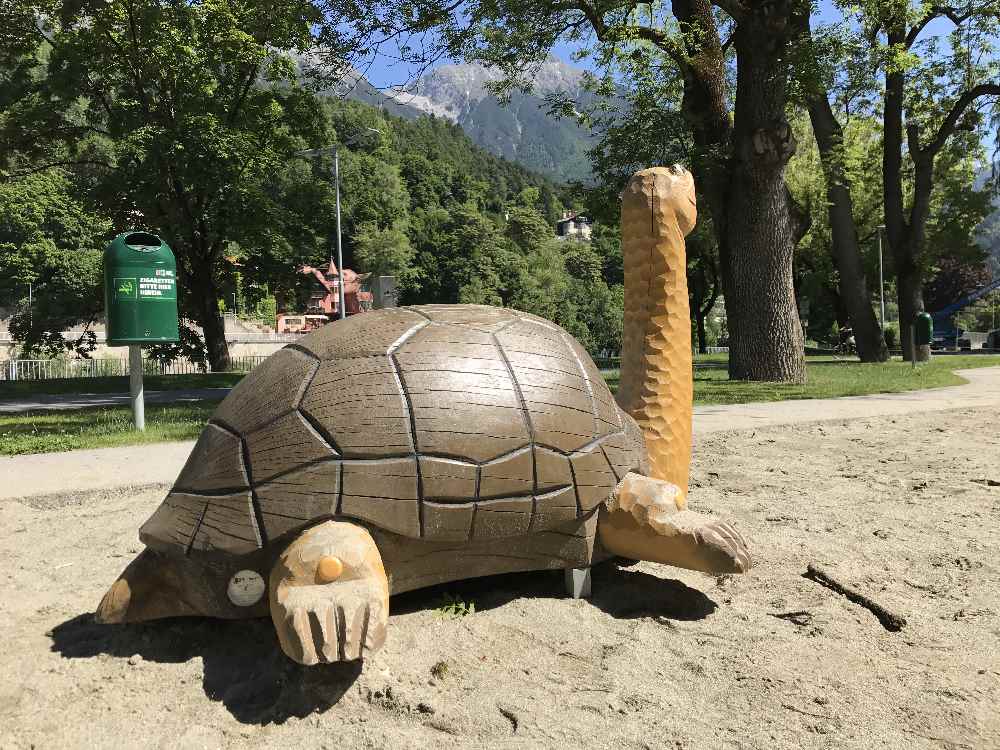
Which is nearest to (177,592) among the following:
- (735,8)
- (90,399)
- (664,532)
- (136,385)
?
(664,532)

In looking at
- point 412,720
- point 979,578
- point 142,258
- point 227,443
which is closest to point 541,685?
point 412,720

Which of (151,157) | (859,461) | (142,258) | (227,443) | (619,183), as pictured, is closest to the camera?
(227,443)

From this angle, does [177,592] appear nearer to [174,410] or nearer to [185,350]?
[174,410]

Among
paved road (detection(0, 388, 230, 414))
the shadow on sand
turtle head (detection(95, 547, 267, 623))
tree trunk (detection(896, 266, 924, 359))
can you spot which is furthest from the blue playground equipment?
A: turtle head (detection(95, 547, 267, 623))

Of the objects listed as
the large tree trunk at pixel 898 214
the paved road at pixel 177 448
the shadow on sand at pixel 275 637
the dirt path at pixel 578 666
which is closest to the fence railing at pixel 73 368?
the paved road at pixel 177 448

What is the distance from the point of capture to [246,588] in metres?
2.12

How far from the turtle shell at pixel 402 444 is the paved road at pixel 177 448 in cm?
312

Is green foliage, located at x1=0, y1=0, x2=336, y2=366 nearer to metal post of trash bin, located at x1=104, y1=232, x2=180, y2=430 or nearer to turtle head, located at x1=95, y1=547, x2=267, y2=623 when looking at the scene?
metal post of trash bin, located at x1=104, y1=232, x2=180, y2=430

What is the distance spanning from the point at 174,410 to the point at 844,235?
17675mm

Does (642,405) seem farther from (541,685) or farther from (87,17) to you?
(87,17)

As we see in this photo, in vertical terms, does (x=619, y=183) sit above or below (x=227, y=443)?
above

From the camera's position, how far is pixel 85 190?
15.5 metres

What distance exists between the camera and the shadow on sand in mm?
2004

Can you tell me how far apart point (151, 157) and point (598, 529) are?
46.7 ft
